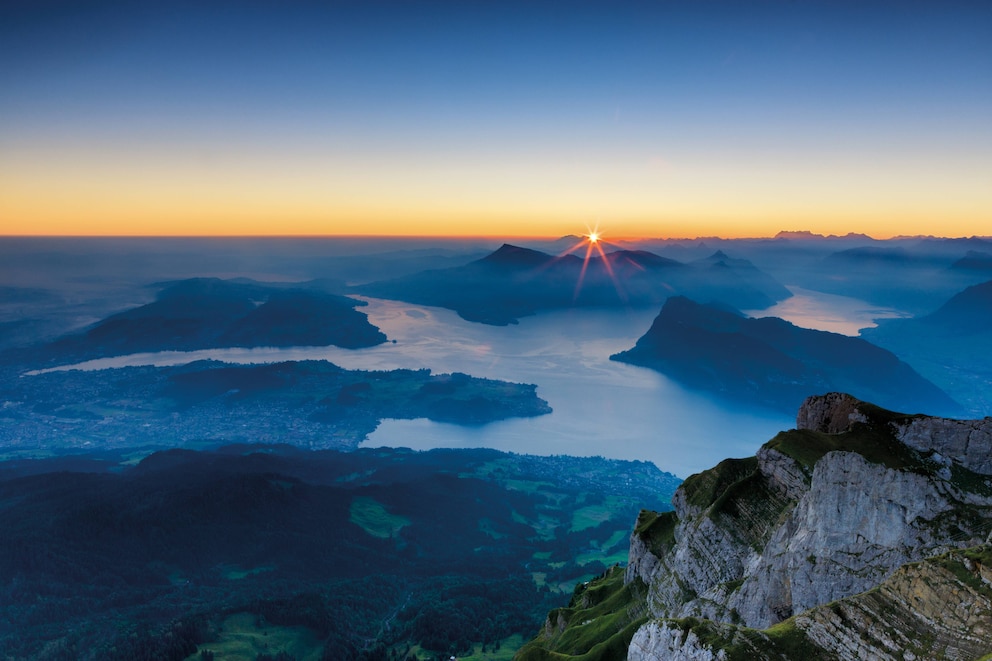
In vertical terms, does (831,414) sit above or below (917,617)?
above

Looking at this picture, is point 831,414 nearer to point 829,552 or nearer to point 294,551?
point 829,552

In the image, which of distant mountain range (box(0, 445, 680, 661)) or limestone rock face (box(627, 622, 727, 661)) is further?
distant mountain range (box(0, 445, 680, 661))

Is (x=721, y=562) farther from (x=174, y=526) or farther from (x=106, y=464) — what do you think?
(x=106, y=464)

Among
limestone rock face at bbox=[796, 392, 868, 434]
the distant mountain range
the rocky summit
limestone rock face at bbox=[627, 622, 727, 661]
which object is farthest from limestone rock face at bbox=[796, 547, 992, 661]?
the distant mountain range

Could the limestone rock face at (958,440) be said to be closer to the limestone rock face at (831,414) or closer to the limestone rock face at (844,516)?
the limestone rock face at (844,516)

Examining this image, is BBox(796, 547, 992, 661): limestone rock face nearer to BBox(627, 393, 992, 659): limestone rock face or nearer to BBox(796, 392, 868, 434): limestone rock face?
Result: BBox(627, 393, 992, 659): limestone rock face

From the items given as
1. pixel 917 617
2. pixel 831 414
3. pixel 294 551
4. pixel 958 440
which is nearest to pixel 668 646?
pixel 917 617
